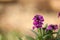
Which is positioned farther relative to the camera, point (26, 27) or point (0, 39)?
point (26, 27)

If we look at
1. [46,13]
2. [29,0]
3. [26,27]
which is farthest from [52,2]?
[26,27]

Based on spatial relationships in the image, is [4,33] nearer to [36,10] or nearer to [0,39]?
[0,39]

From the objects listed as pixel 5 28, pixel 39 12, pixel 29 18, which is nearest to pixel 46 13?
pixel 39 12

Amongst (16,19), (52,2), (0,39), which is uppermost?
(52,2)

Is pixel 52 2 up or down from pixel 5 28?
up

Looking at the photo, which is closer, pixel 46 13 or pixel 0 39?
pixel 0 39

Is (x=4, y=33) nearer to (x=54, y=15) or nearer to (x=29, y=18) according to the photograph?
(x=29, y=18)
